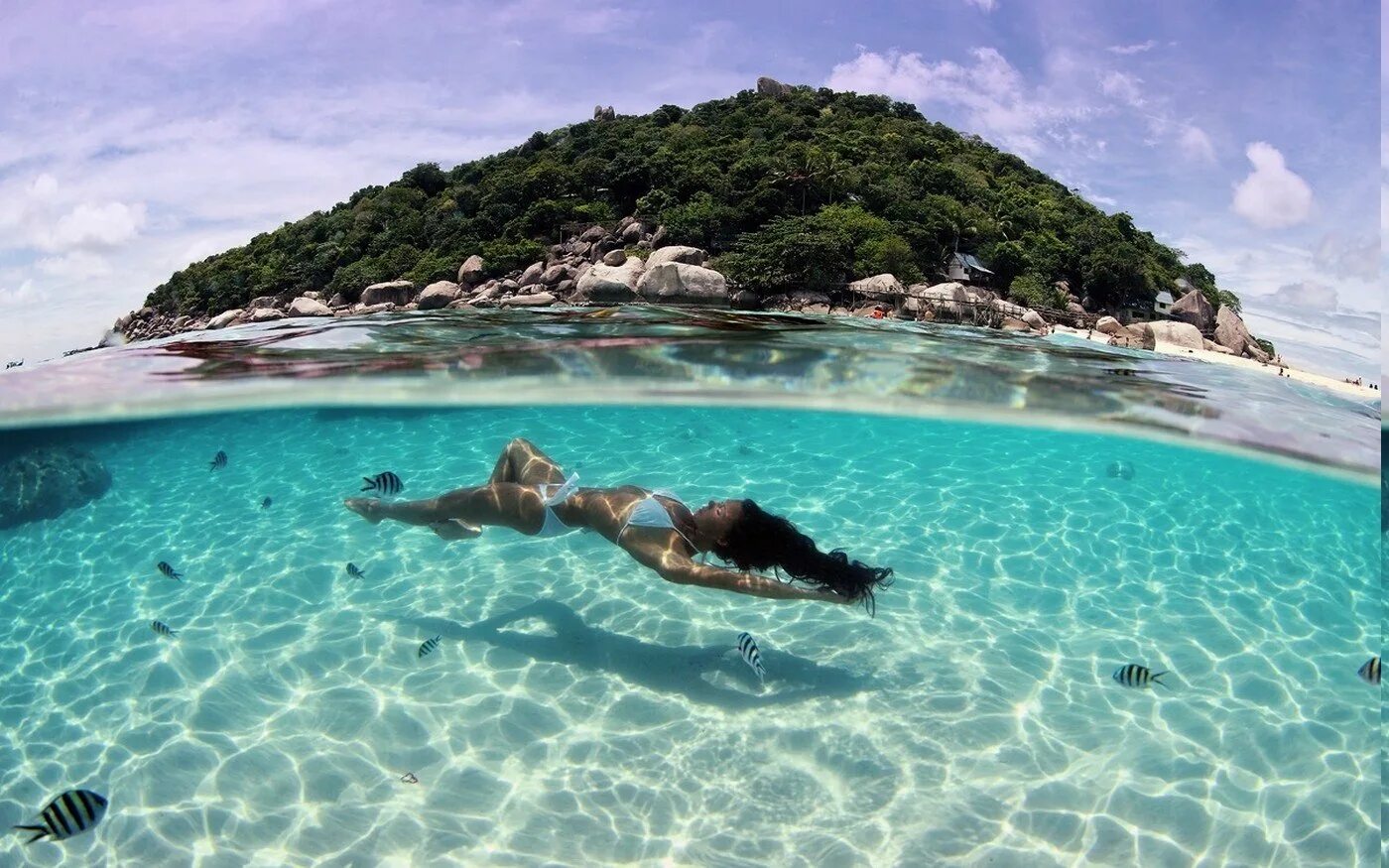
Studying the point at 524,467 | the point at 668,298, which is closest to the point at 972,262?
the point at 668,298

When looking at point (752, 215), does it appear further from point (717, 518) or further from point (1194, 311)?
point (717, 518)

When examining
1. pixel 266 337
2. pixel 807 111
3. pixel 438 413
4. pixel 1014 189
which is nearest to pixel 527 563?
pixel 266 337

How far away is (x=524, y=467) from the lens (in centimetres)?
698

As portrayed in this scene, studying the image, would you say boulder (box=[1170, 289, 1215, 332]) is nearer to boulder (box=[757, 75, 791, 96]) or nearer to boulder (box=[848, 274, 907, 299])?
boulder (box=[848, 274, 907, 299])

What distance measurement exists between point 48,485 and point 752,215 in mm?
36616

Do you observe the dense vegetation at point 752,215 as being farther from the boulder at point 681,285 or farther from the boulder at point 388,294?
the boulder at point 681,285

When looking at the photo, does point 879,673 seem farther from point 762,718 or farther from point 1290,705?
→ point 1290,705

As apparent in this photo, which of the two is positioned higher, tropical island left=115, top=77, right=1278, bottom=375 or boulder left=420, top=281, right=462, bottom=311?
tropical island left=115, top=77, right=1278, bottom=375

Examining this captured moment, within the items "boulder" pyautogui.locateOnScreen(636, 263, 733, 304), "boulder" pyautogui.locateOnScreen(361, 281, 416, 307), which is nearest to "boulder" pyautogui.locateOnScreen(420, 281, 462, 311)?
"boulder" pyautogui.locateOnScreen(361, 281, 416, 307)

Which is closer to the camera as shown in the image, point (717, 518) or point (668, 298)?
point (717, 518)

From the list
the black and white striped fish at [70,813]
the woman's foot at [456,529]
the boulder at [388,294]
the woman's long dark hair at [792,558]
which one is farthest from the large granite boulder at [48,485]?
the boulder at [388,294]

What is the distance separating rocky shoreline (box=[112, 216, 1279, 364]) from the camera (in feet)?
91.8

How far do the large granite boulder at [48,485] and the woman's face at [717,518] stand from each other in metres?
12.2

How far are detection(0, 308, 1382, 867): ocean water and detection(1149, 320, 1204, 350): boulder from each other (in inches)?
719
